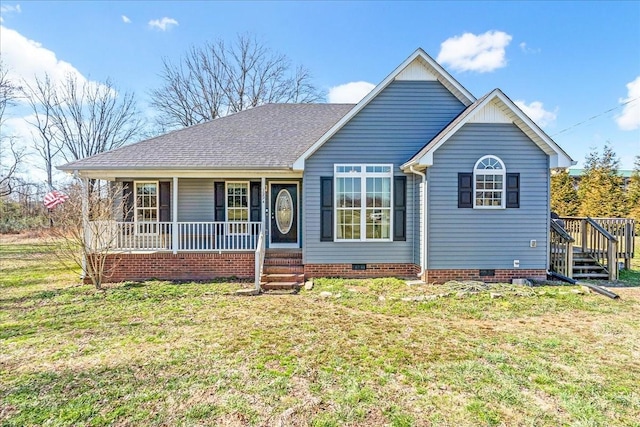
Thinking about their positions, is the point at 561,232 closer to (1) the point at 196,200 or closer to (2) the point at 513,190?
(2) the point at 513,190

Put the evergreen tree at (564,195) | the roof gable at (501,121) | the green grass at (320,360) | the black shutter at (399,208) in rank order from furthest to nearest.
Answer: the evergreen tree at (564,195) → the black shutter at (399,208) → the roof gable at (501,121) → the green grass at (320,360)

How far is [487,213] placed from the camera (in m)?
8.34

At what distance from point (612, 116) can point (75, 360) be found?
26659mm

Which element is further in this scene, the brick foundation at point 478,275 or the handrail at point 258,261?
the brick foundation at point 478,275

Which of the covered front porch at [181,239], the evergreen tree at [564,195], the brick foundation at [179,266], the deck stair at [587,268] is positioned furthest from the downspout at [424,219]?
the evergreen tree at [564,195]

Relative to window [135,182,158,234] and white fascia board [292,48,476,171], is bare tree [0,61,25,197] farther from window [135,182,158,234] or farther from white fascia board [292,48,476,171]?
white fascia board [292,48,476,171]

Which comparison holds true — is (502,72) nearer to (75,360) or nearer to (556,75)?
(556,75)

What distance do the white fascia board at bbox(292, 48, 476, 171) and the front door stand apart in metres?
1.74

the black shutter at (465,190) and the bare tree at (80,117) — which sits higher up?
the bare tree at (80,117)

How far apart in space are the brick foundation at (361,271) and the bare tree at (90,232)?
5286 millimetres

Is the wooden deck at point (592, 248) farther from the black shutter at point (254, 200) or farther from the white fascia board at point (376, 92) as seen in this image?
the black shutter at point (254, 200)

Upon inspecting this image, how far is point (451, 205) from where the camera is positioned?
8320 mm

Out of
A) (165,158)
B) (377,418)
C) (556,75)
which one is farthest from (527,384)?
(556,75)

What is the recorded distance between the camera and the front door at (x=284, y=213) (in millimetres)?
10367
